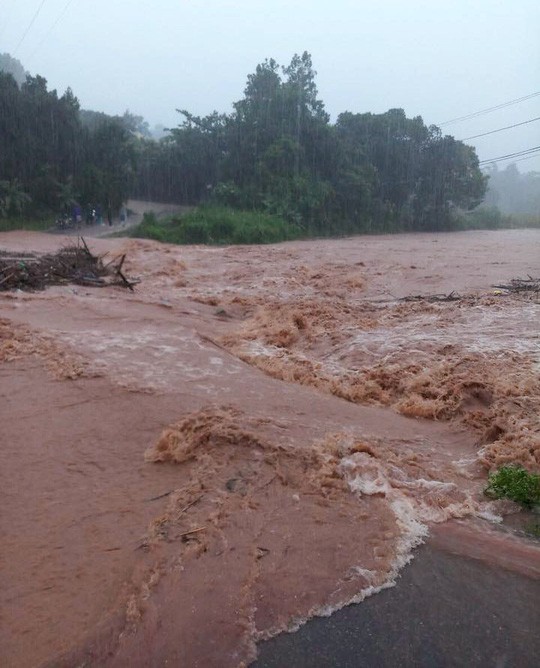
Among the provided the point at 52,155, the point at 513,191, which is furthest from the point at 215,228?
the point at 513,191

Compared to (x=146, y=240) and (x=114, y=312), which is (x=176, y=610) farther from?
(x=146, y=240)

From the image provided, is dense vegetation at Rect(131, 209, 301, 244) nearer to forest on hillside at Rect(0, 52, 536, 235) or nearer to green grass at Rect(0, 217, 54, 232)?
forest on hillside at Rect(0, 52, 536, 235)

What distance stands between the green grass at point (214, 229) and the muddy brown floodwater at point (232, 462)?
14900 mm

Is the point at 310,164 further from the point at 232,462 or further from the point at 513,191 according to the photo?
the point at 513,191

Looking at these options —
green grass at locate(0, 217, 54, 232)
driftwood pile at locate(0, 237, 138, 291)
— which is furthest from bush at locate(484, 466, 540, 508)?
green grass at locate(0, 217, 54, 232)

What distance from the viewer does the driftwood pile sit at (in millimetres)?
12430

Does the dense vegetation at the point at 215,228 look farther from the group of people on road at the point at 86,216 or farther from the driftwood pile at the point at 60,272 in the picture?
the driftwood pile at the point at 60,272

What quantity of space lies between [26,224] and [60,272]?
14.4 meters

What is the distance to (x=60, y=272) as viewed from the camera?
1359 centimetres

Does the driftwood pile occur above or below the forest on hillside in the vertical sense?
below

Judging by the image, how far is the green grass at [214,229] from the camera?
1029 inches

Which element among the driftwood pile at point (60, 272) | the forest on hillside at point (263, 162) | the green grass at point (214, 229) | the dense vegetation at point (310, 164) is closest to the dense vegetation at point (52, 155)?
the forest on hillside at point (263, 162)

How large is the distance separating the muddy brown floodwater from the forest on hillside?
17.9m

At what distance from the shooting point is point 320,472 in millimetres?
4934
